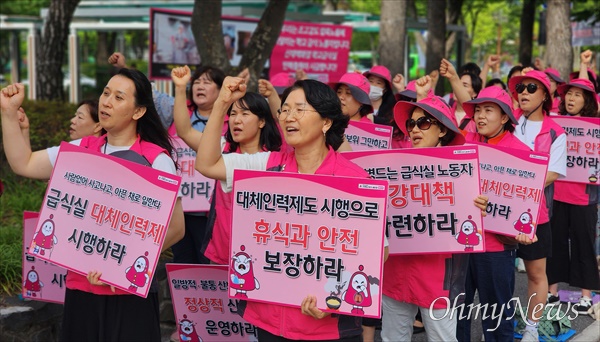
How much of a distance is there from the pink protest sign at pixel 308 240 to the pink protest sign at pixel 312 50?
1221 centimetres

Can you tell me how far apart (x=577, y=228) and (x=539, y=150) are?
1.61 meters

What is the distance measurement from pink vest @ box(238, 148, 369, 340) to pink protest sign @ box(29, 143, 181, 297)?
1.68 feet

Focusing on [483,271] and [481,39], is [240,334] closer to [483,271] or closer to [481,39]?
[483,271]

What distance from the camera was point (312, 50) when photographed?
16.8m

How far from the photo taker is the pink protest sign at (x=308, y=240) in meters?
3.70

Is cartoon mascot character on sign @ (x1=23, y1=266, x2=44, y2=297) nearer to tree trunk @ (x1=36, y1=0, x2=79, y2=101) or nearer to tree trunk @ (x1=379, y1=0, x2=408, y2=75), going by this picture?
tree trunk @ (x1=36, y1=0, x2=79, y2=101)

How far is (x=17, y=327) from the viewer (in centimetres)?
558

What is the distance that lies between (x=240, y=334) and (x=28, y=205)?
157 inches

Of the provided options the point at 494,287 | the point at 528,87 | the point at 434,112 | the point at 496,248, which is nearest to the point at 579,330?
the point at 494,287

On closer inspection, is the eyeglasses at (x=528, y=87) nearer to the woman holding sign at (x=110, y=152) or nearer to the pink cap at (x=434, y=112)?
the pink cap at (x=434, y=112)

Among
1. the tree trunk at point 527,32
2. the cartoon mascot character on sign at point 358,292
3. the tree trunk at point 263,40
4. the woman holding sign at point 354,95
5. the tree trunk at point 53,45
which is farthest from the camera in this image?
the tree trunk at point 527,32

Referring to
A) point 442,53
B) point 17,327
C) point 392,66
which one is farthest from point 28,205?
point 442,53

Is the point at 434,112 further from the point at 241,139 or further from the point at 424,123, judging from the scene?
the point at 241,139

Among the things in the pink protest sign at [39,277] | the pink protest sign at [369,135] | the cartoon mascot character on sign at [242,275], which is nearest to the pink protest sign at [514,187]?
the pink protest sign at [369,135]
